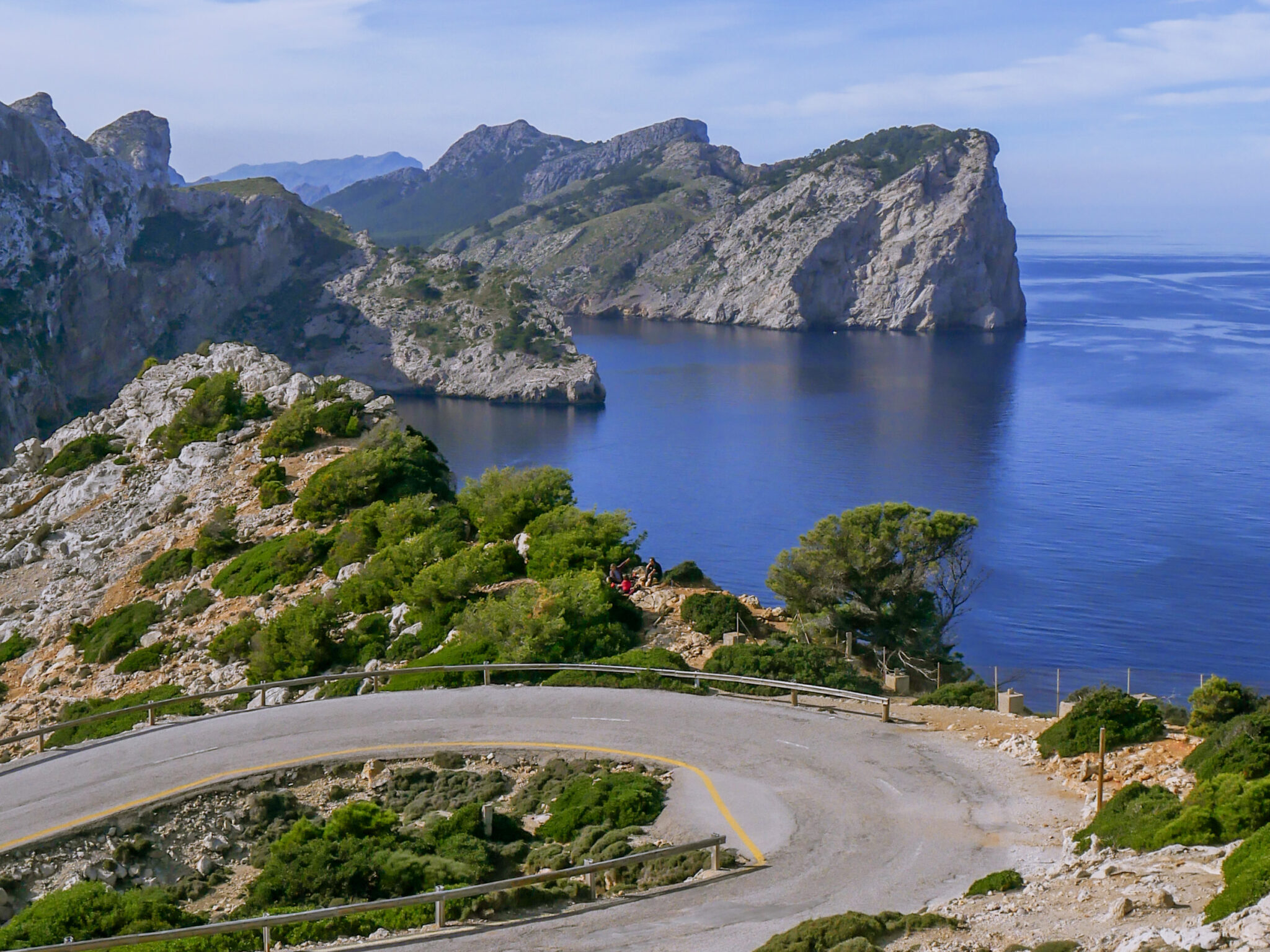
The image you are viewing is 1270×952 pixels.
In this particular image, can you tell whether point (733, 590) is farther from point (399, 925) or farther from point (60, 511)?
point (399, 925)

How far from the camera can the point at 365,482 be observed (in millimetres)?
44562

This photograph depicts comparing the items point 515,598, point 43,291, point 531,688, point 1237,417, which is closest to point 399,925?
point 531,688

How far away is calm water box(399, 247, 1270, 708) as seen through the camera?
69.1 metres

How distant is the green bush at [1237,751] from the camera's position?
1795 cm

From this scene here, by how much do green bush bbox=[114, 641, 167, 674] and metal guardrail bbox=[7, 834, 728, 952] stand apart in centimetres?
2289

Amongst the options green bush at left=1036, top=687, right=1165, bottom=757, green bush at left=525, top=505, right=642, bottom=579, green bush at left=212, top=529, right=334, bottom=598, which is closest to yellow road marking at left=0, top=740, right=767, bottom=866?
green bush at left=1036, top=687, right=1165, bottom=757

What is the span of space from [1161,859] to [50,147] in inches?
6460

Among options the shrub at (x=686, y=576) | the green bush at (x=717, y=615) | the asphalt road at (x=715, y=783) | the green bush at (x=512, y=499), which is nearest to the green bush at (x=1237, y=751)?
the asphalt road at (x=715, y=783)

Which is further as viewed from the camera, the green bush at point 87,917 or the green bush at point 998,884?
the green bush at point 998,884

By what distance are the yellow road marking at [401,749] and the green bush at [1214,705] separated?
9141mm

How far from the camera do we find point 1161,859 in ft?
50.6

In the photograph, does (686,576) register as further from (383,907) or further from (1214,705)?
(383,907)

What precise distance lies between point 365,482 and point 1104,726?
1201 inches

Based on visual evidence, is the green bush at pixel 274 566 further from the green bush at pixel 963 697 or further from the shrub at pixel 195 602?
the green bush at pixel 963 697
